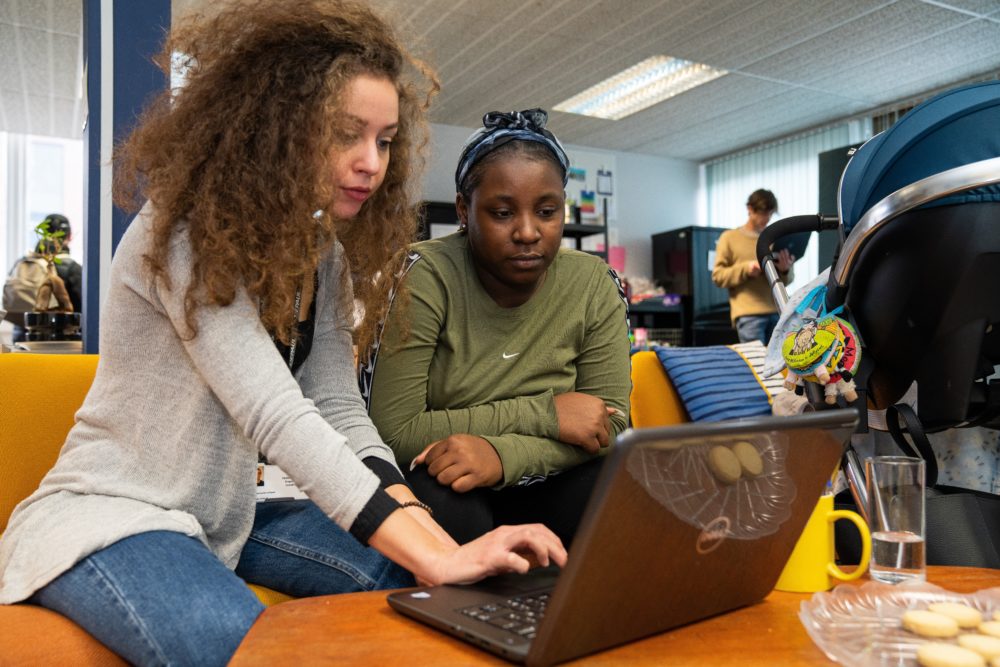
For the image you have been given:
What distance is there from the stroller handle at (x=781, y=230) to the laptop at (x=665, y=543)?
34.6 inches

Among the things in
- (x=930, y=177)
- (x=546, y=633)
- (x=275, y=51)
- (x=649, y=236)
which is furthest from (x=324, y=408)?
(x=649, y=236)

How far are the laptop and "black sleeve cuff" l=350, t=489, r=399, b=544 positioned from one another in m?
0.12

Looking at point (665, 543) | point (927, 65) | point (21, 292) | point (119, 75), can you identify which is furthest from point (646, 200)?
Answer: point (665, 543)

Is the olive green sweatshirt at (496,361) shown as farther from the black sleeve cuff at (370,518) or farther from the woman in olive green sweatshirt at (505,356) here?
the black sleeve cuff at (370,518)

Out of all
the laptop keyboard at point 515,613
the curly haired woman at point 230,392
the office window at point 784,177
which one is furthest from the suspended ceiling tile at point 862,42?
the laptop keyboard at point 515,613

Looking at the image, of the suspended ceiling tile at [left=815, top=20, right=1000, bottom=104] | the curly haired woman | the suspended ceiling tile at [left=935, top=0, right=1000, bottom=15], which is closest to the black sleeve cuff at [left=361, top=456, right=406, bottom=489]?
the curly haired woman

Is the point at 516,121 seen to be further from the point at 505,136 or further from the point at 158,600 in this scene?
the point at 158,600

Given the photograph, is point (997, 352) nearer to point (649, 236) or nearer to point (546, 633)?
point (546, 633)

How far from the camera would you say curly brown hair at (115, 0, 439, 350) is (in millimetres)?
979

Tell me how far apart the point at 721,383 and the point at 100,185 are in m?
1.62

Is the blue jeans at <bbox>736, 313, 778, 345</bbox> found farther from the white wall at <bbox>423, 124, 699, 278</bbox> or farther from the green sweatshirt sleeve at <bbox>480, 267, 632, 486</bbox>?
the green sweatshirt sleeve at <bbox>480, 267, 632, 486</bbox>

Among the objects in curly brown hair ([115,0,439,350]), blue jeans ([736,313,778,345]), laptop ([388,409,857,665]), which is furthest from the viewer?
blue jeans ([736,313,778,345])

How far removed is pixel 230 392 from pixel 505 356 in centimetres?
59

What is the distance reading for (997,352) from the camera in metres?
1.20
